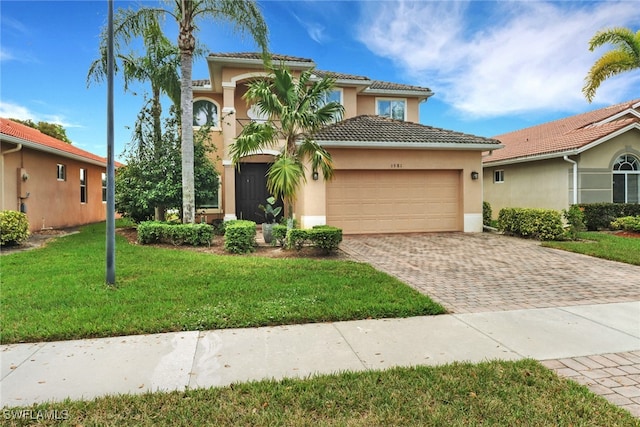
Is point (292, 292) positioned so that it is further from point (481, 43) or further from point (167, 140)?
point (481, 43)

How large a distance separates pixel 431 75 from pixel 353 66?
4.51 metres

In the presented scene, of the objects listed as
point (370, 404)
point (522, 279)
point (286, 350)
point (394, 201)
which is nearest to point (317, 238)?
point (522, 279)

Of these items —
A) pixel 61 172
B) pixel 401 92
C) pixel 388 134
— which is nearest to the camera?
pixel 388 134

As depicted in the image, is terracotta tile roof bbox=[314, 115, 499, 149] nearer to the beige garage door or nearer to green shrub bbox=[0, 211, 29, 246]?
the beige garage door

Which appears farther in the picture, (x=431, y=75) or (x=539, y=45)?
(x=431, y=75)

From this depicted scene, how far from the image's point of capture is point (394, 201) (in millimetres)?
14352

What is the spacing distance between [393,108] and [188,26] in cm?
1182

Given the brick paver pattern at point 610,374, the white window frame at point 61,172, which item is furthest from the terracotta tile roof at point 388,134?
the white window frame at point 61,172

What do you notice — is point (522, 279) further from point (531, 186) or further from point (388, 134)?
point (531, 186)

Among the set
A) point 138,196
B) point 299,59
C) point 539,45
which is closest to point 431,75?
point 539,45

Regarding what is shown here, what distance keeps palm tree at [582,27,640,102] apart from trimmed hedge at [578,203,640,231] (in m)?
5.10

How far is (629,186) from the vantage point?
16.0m

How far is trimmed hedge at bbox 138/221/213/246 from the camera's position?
10.8m

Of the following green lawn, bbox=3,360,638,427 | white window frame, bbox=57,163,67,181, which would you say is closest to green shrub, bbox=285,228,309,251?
green lawn, bbox=3,360,638,427
